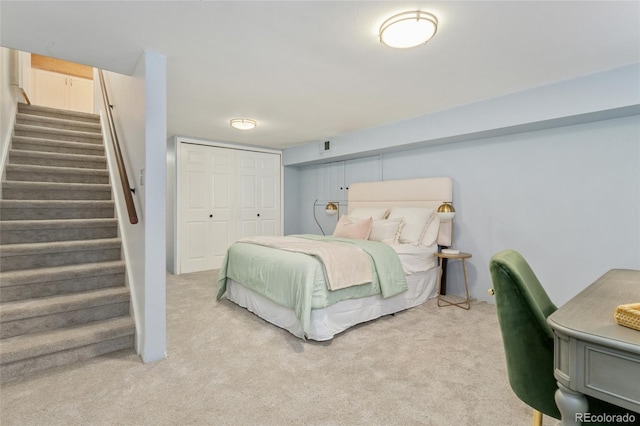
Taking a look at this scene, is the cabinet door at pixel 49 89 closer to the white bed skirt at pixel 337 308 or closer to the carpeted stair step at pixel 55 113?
the carpeted stair step at pixel 55 113

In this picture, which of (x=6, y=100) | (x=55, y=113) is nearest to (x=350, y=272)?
(x=6, y=100)

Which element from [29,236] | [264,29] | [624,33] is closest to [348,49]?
[264,29]

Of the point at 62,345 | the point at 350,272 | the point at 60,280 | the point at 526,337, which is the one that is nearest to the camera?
the point at 526,337

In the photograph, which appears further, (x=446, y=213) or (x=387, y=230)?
(x=387, y=230)

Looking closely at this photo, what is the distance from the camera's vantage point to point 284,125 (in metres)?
4.32

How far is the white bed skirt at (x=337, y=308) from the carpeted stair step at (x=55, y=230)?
137 centimetres

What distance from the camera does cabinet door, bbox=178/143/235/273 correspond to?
498 centimetres

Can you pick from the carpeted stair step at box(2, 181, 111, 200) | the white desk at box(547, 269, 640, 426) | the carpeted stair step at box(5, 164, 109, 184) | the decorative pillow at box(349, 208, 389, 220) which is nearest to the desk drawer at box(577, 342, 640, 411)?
the white desk at box(547, 269, 640, 426)

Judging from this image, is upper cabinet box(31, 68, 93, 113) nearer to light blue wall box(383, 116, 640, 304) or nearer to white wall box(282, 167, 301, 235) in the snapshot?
white wall box(282, 167, 301, 235)

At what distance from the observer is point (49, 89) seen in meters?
5.72

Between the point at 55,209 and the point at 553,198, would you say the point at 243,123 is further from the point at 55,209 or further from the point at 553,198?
the point at 553,198

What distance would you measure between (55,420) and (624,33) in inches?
157

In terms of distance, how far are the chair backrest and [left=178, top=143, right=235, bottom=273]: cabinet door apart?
4768mm

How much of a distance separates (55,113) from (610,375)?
18.9ft
